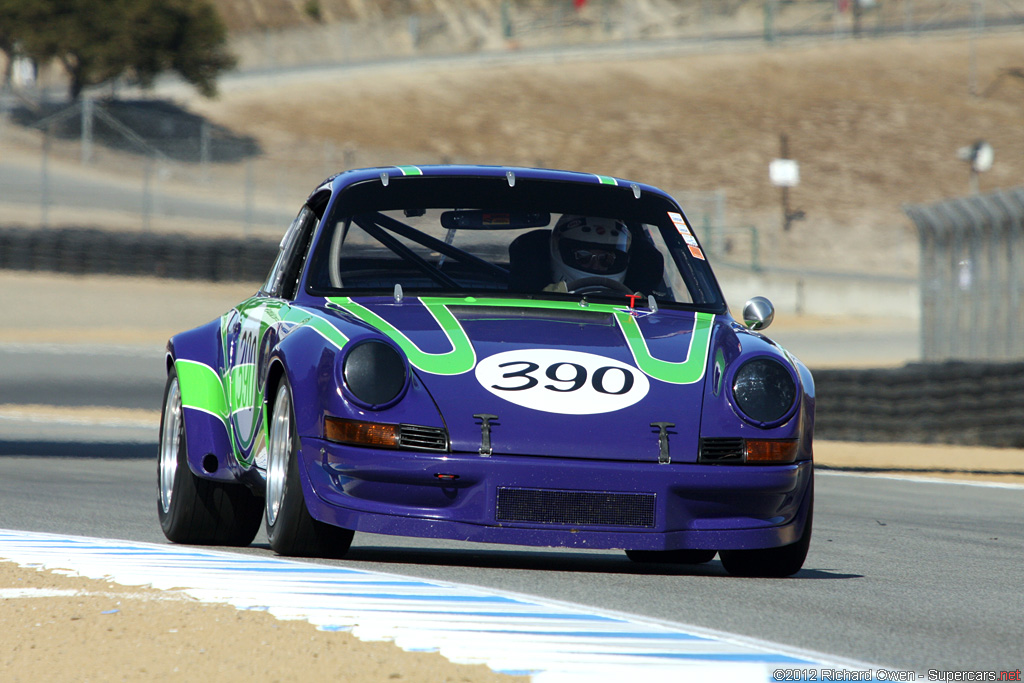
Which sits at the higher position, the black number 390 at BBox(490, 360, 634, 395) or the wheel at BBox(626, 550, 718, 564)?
the black number 390 at BBox(490, 360, 634, 395)

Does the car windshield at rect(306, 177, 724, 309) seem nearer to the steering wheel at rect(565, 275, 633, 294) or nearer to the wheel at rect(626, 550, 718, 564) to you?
the steering wheel at rect(565, 275, 633, 294)

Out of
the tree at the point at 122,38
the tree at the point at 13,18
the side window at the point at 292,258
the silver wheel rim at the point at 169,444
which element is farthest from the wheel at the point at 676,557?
the tree at the point at 13,18

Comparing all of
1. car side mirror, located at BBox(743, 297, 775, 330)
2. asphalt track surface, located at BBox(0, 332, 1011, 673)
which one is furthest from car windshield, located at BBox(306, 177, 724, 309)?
asphalt track surface, located at BBox(0, 332, 1011, 673)

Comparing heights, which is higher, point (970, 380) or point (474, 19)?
point (474, 19)

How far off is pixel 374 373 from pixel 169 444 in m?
1.95

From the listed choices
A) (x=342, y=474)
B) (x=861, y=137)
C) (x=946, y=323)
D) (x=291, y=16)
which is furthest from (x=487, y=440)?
(x=291, y=16)

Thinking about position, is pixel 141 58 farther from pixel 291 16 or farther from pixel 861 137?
pixel 291 16

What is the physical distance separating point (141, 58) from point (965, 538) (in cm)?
4672

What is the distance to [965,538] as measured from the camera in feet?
25.4

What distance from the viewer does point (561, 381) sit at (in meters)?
5.34

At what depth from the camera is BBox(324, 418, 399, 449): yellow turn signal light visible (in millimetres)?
5223

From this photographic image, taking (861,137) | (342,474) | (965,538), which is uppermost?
(861,137)

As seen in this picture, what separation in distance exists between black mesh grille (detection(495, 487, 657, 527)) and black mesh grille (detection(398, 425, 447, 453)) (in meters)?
0.24

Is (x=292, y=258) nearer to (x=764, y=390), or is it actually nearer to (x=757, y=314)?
(x=757, y=314)
